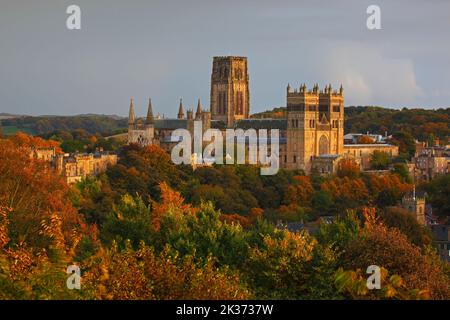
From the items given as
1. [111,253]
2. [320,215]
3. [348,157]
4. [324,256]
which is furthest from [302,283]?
[348,157]

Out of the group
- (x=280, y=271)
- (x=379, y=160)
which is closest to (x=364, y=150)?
(x=379, y=160)

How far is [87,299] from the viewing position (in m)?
19.4

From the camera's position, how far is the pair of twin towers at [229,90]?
383 feet

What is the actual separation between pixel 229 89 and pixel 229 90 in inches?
8.5

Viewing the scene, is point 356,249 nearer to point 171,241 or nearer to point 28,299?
point 171,241

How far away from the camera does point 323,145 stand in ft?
334

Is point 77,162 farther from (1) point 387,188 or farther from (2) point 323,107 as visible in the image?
(2) point 323,107

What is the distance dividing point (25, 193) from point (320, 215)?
35.0m

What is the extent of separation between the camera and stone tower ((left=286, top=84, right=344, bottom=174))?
98.9 metres

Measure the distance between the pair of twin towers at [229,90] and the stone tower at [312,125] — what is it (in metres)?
13.5

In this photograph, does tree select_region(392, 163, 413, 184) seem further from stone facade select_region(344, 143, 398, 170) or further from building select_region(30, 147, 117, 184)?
building select_region(30, 147, 117, 184)

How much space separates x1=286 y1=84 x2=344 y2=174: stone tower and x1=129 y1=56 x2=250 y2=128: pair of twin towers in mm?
13495

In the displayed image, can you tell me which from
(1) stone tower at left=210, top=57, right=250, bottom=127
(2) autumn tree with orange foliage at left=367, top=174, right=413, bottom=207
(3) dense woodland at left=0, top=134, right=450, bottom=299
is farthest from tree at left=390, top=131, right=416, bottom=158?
(3) dense woodland at left=0, top=134, right=450, bottom=299

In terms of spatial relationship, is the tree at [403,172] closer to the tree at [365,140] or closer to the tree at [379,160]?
the tree at [379,160]
